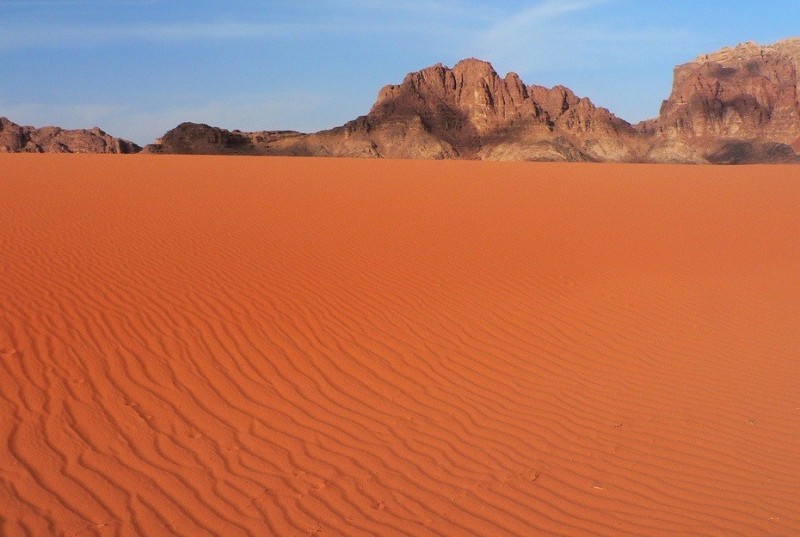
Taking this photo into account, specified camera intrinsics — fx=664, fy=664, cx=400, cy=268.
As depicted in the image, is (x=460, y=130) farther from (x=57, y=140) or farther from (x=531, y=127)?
(x=57, y=140)

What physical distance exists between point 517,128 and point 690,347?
94.3 meters

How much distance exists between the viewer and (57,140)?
258 feet

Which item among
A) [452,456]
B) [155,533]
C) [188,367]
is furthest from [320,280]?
[155,533]

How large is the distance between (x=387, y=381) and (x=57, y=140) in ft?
275

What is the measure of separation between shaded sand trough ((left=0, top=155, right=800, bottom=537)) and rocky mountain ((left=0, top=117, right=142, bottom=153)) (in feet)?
228

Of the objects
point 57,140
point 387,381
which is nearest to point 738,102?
point 57,140

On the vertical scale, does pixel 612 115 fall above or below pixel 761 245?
above

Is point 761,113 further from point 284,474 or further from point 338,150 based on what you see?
point 284,474

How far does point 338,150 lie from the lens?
94438mm

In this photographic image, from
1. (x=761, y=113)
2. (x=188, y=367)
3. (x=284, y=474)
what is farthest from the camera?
(x=761, y=113)

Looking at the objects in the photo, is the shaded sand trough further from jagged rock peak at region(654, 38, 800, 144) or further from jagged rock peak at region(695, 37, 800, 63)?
jagged rock peak at region(695, 37, 800, 63)

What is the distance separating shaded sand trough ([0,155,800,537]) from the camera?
4.63 meters

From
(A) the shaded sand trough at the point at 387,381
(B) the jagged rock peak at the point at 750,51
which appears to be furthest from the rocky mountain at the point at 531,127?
(A) the shaded sand trough at the point at 387,381

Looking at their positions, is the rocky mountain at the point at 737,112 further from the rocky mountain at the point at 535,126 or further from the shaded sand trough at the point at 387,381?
the shaded sand trough at the point at 387,381
